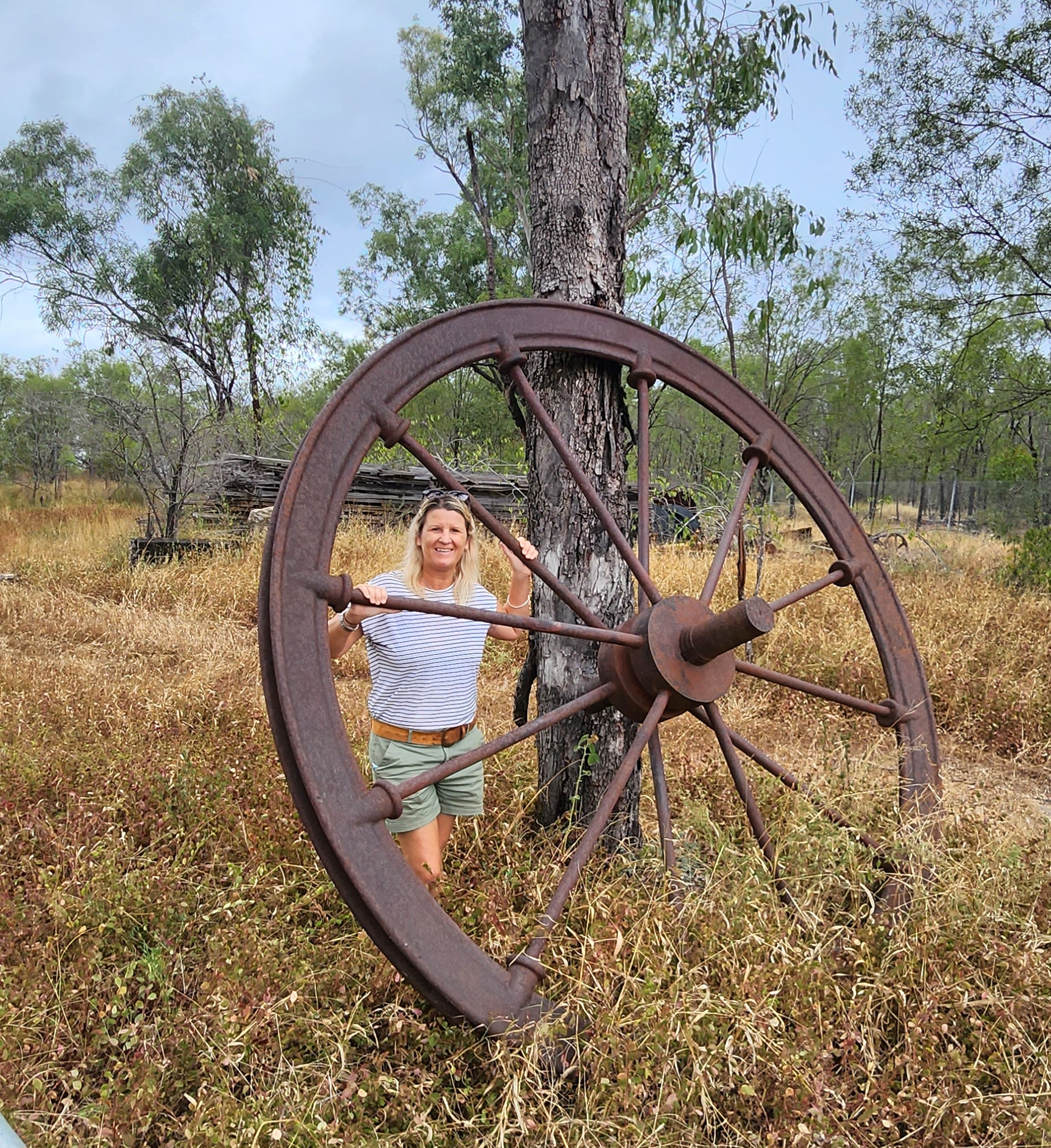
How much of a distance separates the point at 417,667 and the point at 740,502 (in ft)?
3.97

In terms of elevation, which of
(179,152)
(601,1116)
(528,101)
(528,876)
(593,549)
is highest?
(179,152)

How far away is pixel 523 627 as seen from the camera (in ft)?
6.91

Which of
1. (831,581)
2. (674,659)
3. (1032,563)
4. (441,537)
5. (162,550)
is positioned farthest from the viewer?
(162,550)

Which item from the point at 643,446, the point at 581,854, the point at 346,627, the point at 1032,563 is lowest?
the point at 581,854

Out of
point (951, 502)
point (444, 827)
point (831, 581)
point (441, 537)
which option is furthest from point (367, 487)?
point (951, 502)

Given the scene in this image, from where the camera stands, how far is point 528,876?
244 cm

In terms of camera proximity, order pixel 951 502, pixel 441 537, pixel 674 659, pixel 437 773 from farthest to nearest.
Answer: pixel 951 502, pixel 441 537, pixel 674 659, pixel 437 773

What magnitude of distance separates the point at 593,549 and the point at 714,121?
4.28 meters

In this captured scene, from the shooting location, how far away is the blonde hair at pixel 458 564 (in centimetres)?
259

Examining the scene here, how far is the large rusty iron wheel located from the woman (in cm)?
39

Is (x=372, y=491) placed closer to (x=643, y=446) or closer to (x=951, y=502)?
(x=643, y=446)

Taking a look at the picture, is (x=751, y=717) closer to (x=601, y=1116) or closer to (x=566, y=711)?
(x=566, y=711)

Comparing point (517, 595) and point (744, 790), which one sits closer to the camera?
point (744, 790)

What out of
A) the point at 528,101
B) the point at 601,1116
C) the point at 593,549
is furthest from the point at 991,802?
the point at 528,101
